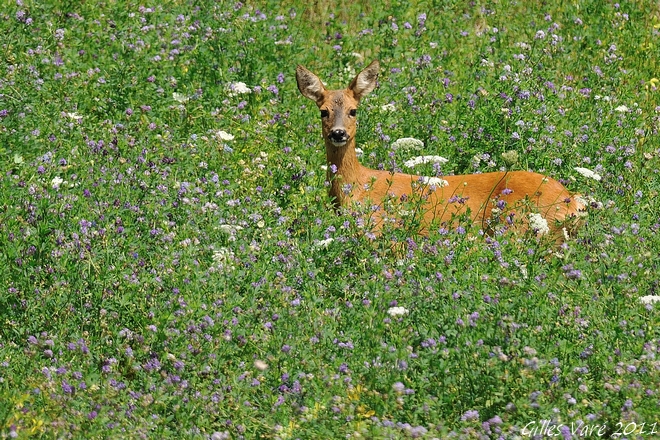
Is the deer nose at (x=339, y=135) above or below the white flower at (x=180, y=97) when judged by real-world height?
above

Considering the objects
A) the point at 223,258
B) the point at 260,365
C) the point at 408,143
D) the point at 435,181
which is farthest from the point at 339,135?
the point at 260,365

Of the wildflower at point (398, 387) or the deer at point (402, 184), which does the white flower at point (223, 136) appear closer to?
the deer at point (402, 184)

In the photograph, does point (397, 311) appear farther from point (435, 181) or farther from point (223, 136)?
point (223, 136)

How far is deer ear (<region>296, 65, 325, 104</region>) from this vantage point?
8758 millimetres

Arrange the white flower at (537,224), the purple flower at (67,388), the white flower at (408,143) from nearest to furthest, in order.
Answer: the purple flower at (67,388) < the white flower at (537,224) < the white flower at (408,143)

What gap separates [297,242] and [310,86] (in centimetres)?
253

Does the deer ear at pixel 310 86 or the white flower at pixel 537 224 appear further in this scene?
the deer ear at pixel 310 86

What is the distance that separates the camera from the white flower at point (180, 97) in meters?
8.75

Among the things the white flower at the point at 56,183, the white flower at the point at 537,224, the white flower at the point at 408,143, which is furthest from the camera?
the white flower at the point at 408,143

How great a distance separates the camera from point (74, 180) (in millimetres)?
A: 6953

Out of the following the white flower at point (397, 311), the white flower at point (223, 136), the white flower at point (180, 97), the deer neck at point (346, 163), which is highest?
the white flower at point (397, 311)

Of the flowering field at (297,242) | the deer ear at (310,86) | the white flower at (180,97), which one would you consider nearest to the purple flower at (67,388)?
the flowering field at (297,242)

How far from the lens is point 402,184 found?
8.27 metres

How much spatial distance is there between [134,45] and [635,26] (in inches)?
190
